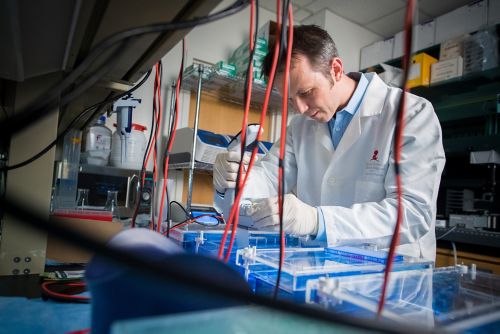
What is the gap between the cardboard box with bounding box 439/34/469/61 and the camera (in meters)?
2.54

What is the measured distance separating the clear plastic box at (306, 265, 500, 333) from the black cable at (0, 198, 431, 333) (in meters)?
0.17

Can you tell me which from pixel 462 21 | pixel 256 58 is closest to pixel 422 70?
pixel 462 21

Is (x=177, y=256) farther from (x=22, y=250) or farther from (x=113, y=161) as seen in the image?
(x=113, y=161)

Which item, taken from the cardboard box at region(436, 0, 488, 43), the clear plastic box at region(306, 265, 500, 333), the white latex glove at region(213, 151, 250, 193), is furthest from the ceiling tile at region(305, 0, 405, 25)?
the clear plastic box at region(306, 265, 500, 333)

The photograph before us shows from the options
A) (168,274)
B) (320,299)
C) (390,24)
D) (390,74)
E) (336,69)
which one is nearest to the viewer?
(168,274)

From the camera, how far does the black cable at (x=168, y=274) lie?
0.19 meters

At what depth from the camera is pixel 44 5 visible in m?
0.50

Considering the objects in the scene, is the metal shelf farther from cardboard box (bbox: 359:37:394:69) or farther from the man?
cardboard box (bbox: 359:37:394:69)

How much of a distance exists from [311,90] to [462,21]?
2364 millimetres

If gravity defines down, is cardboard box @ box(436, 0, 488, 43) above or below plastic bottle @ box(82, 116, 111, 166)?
above

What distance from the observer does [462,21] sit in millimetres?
2654

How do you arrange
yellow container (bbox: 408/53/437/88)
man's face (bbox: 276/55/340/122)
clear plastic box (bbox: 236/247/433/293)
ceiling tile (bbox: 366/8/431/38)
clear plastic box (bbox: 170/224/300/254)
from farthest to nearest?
1. ceiling tile (bbox: 366/8/431/38)
2. yellow container (bbox: 408/53/437/88)
3. man's face (bbox: 276/55/340/122)
4. clear plastic box (bbox: 170/224/300/254)
5. clear plastic box (bbox: 236/247/433/293)

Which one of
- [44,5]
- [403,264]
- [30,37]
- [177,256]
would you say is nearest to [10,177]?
[30,37]

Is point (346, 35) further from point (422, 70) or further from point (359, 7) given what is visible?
point (422, 70)
